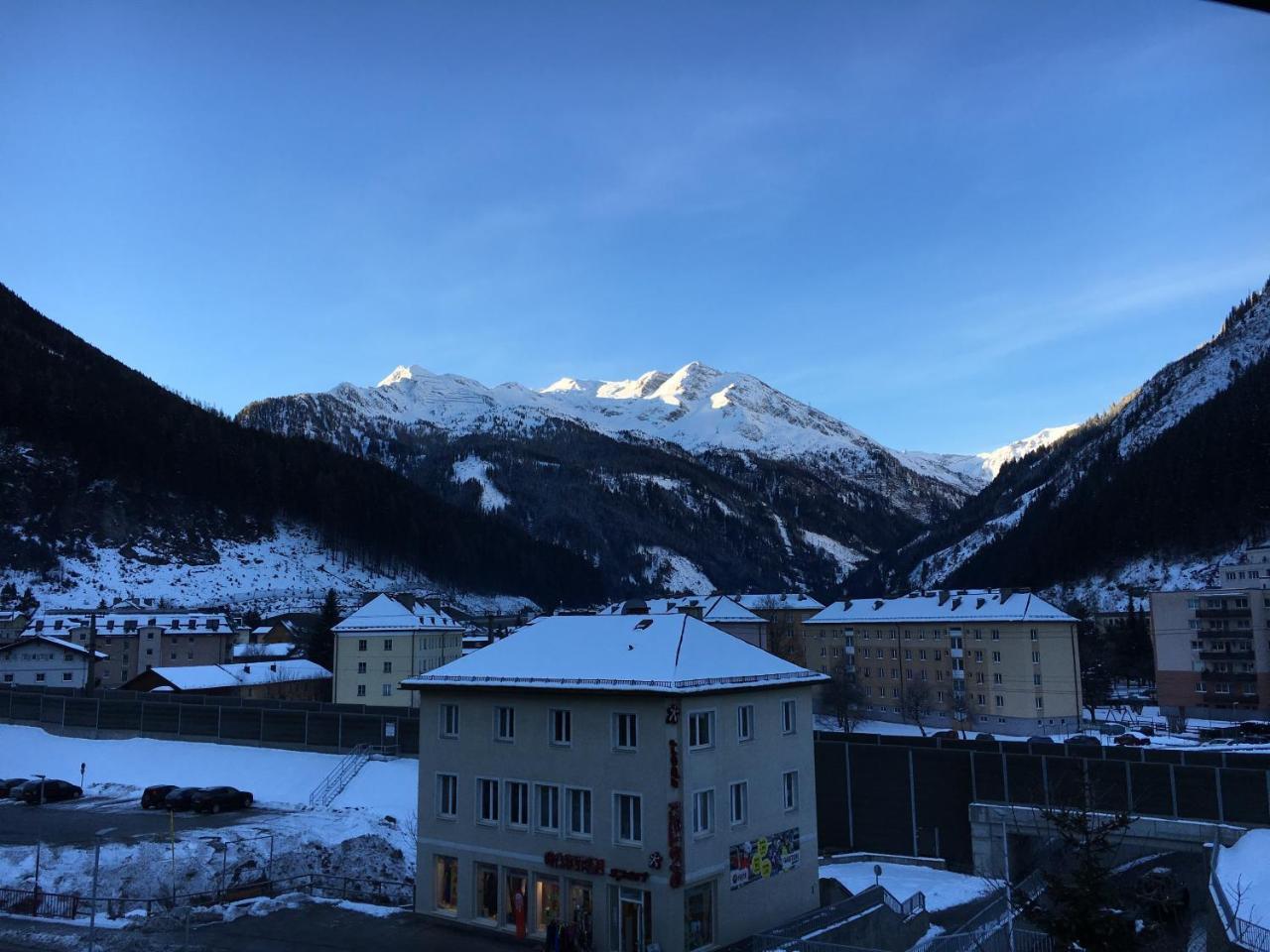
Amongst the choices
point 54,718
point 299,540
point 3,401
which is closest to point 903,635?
point 54,718

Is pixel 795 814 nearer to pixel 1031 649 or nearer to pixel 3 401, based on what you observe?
pixel 1031 649

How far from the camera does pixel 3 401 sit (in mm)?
177125

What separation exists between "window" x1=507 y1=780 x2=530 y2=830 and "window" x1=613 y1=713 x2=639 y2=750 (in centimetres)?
369

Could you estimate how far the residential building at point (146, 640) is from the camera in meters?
108

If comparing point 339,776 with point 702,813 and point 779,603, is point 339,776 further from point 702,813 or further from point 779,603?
point 779,603

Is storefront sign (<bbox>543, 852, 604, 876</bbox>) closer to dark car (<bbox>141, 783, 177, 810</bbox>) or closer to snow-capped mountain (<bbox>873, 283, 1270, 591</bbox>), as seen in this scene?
dark car (<bbox>141, 783, 177, 810</bbox>)

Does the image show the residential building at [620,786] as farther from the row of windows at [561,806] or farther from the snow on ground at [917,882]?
the snow on ground at [917,882]

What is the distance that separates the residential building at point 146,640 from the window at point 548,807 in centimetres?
9153

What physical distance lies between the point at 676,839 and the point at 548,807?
4.57 meters

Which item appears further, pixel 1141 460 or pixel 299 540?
pixel 299 540

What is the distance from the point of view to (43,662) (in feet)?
310

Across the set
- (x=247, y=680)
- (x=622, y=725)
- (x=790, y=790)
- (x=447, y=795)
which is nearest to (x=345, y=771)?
(x=447, y=795)

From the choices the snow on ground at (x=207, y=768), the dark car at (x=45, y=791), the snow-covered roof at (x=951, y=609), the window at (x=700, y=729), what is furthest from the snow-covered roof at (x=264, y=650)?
the window at (x=700, y=729)

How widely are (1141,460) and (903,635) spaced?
102816 millimetres
